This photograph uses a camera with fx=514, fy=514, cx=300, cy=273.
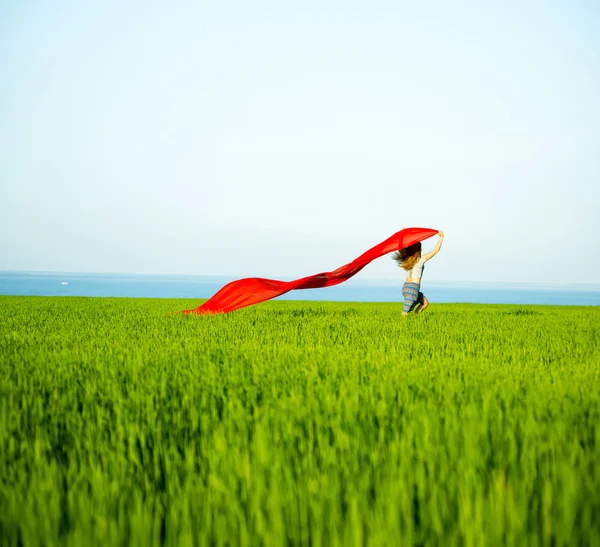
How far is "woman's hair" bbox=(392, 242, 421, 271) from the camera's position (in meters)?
10.2

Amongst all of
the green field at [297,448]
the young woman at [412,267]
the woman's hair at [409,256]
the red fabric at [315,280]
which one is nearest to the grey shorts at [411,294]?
the young woman at [412,267]

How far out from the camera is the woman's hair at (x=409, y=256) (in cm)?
1025

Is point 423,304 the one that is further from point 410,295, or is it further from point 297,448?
point 297,448

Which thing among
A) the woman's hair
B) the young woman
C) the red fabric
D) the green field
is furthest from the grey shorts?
the green field

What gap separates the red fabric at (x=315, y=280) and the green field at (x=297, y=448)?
504 centimetres

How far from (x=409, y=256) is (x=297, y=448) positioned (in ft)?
27.2

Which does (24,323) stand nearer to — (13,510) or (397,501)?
(13,510)

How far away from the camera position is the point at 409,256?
10.3 m

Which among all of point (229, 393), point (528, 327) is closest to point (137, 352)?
point (229, 393)

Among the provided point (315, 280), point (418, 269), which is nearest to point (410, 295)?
point (418, 269)

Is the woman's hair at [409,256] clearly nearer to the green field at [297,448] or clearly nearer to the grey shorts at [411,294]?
the grey shorts at [411,294]

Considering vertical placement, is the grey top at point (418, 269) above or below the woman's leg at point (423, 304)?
above

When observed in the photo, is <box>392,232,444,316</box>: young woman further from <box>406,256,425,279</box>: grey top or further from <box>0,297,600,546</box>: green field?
<box>0,297,600,546</box>: green field

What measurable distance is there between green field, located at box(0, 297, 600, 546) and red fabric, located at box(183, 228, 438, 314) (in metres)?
5.04
